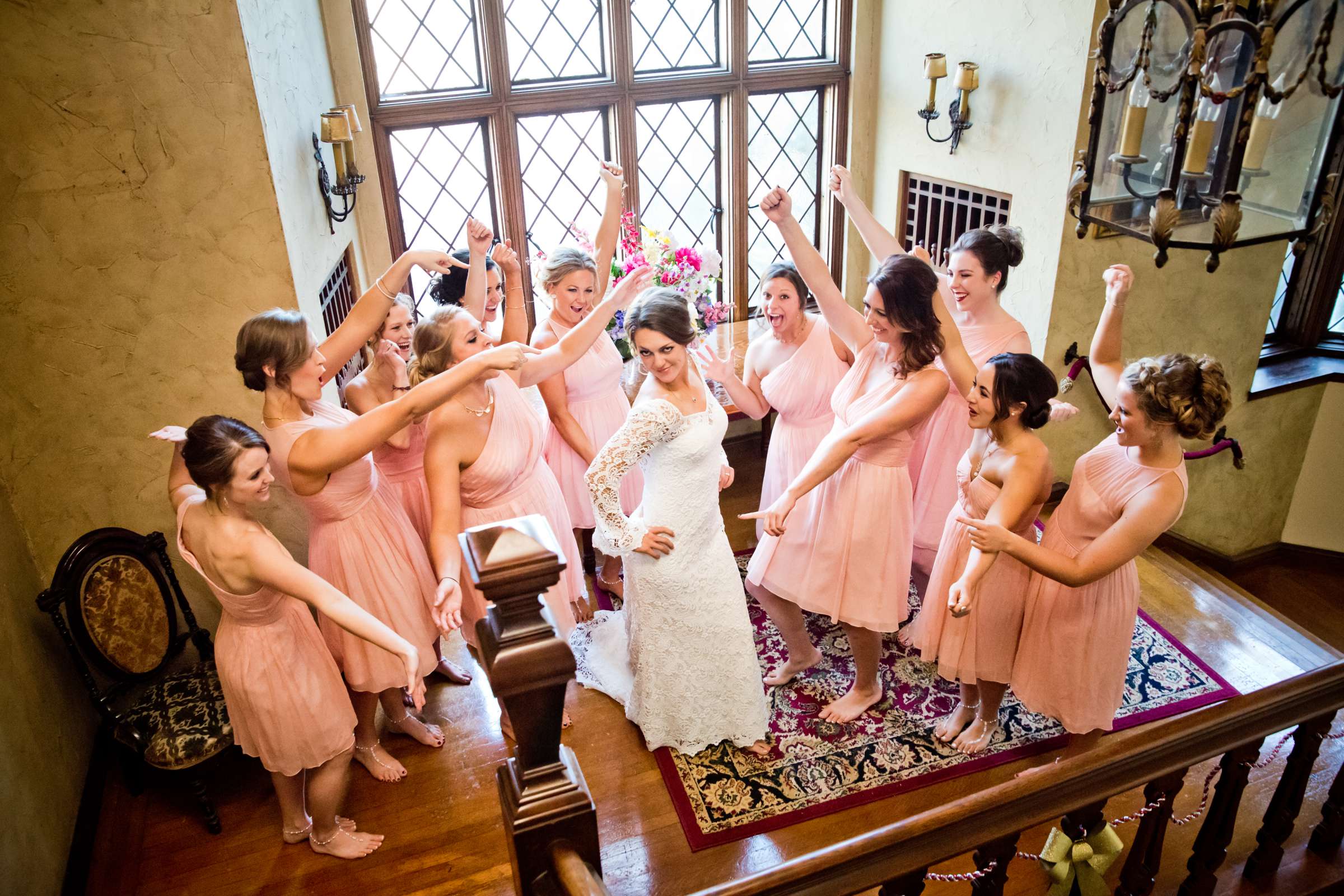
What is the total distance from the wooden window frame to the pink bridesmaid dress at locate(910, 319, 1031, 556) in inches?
105

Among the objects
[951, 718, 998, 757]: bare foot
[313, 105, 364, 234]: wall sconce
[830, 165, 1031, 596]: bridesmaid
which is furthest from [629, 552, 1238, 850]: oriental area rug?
[313, 105, 364, 234]: wall sconce

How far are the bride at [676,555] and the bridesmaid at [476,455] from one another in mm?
302

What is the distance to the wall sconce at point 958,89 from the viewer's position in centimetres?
479

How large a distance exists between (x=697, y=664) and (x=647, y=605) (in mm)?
264

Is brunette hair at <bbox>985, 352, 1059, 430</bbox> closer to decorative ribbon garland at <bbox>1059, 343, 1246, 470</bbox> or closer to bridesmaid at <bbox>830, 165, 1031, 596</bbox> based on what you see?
bridesmaid at <bbox>830, 165, 1031, 596</bbox>

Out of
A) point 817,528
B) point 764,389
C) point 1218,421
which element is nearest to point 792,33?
point 764,389

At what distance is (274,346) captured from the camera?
2.57 metres

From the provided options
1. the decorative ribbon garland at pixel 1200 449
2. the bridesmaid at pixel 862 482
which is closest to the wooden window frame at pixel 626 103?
the decorative ribbon garland at pixel 1200 449

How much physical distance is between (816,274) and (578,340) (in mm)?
875

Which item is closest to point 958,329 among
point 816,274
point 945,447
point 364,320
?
point 945,447

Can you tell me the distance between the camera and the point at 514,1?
5.09 m

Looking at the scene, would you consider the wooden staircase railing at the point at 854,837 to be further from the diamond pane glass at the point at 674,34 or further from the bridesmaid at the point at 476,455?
the diamond pane glass at the point at 674,34

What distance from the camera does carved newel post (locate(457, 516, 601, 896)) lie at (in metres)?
1.44

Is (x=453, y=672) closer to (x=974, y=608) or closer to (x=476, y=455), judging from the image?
(x=476, y=455)
